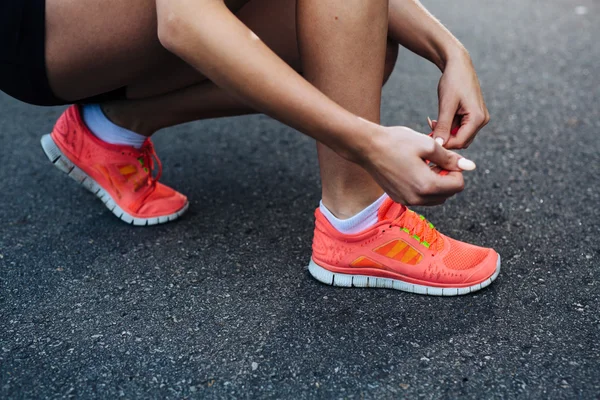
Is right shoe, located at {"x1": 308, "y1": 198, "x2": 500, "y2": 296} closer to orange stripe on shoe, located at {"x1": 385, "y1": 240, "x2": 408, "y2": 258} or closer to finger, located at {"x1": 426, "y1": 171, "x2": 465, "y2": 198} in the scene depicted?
orange stripe on shoe, located at {"x1": 385, "y1": 240, "x2": 408, "y2": 258}

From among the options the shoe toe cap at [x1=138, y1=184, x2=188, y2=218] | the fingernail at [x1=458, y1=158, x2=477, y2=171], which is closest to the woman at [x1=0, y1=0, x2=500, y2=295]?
the fingernail at [x1=458, y1=158, x2=477, y2=171]

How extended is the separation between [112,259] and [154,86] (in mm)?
393

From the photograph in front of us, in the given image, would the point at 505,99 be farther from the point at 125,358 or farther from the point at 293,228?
the point at 125,358

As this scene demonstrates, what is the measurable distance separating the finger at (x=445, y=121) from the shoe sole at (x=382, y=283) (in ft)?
0.97

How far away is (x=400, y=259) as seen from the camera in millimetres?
1236

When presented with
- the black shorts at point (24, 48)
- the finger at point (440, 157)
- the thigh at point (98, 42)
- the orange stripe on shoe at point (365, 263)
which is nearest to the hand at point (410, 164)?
the finger at point (440, 157)

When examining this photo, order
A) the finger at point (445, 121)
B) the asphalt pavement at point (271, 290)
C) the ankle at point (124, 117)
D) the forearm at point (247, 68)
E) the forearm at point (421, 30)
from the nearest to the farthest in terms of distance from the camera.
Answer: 1. the forearm at point (247, 68)
2. the asphalt pavement at point (271, 290)
3. the finger at point (445, 121)
4. the forearm at point (421, 30)
5. the ankle at point (124, 117)

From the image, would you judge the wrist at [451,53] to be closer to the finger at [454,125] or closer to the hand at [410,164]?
the finger at [454,125]

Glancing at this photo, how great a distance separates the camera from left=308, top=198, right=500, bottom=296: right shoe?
48.4 inches

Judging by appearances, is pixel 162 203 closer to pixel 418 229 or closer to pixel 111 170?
pixel 111 170

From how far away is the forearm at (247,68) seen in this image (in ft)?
3.00

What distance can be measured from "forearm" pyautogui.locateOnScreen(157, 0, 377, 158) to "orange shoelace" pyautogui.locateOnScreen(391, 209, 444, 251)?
32 cm

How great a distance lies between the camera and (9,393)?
0.99 m

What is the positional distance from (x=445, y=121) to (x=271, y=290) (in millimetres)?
477
